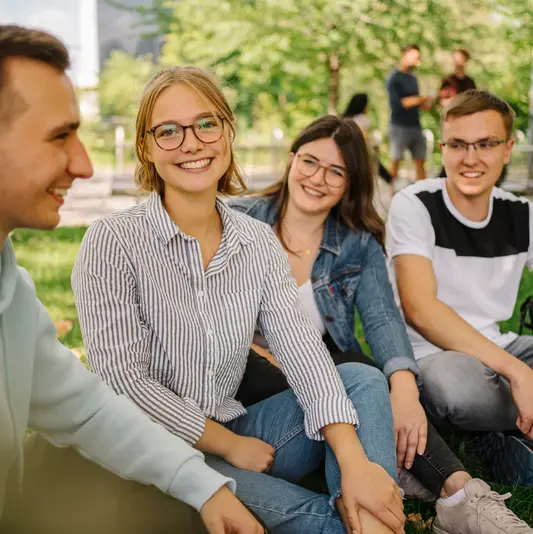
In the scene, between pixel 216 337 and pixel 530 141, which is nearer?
pixel 216 337

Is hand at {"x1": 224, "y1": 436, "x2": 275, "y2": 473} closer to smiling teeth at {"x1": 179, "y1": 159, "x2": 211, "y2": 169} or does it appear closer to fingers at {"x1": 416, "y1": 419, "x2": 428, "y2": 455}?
fingers at {"x1": 416, "y1": 419, "x2": 428, "y2": 455}

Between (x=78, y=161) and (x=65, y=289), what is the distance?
4.09 m

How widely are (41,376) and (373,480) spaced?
0.90 metres

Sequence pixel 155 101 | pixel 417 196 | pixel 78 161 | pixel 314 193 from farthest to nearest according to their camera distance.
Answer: pixel 417 196 → pixel 314 193 → pixel 155 101 → pixel 78 161

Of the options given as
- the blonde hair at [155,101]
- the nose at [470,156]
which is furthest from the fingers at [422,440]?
the nose at [470,156]

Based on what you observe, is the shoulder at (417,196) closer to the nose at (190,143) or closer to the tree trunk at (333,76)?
the nose at (190,143)

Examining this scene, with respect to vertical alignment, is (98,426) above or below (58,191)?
below

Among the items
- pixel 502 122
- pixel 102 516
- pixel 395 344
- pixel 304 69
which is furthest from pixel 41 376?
pixel 304 69

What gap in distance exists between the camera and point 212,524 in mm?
1650

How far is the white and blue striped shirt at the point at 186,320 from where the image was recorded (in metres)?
2.16

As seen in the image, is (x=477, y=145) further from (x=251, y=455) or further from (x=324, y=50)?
(x=324, y=50)

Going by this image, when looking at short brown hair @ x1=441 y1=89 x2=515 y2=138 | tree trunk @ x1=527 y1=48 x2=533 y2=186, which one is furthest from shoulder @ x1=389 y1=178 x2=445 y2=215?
tree trunk @ x1=527 y1=48 x2=533 y2=186

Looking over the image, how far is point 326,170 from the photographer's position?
→ 3.01m

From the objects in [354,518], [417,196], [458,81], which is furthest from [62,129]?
[458,81]
